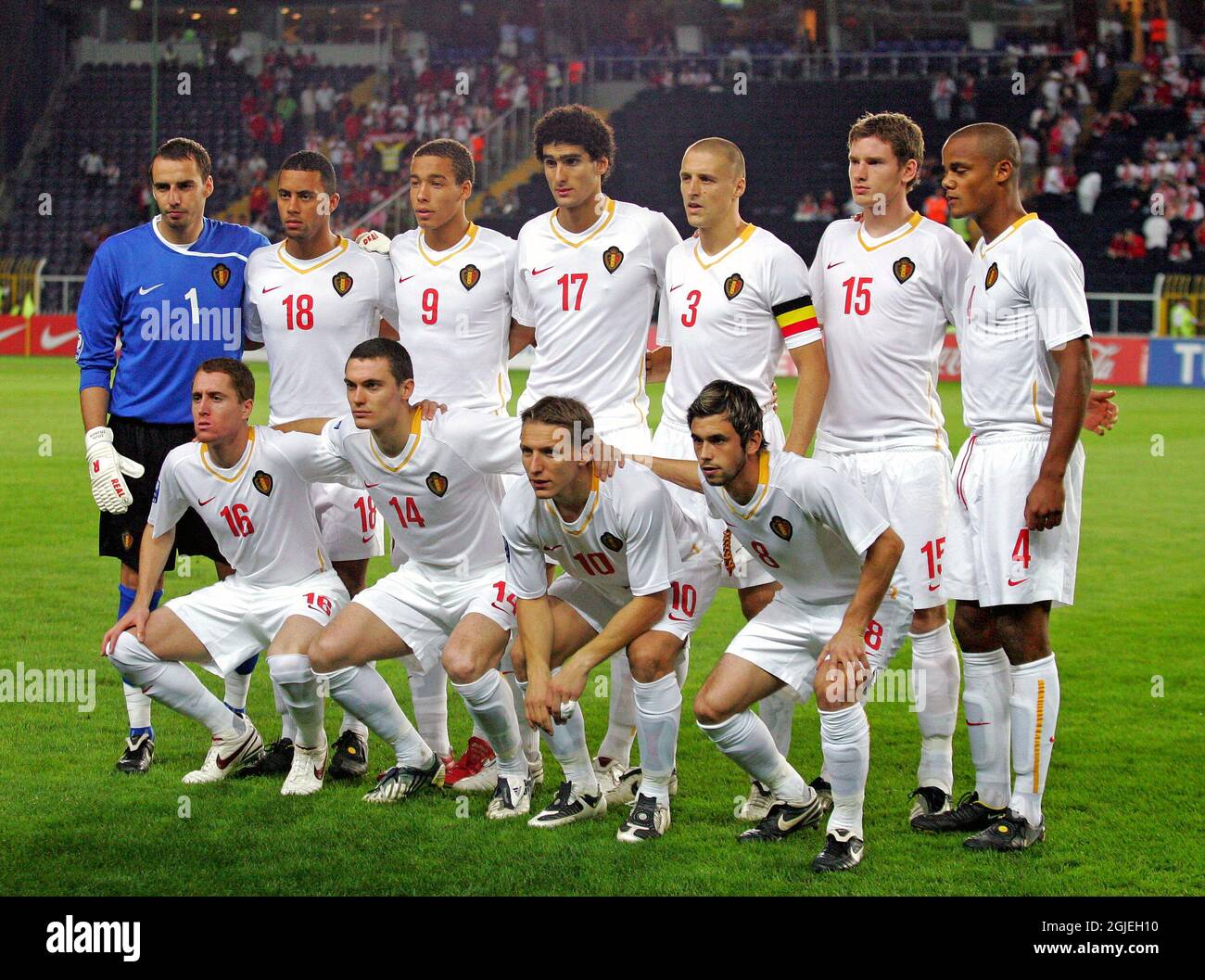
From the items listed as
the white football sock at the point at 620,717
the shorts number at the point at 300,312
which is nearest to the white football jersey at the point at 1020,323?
the white football sock at the point at 620,717

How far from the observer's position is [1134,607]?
853 cm

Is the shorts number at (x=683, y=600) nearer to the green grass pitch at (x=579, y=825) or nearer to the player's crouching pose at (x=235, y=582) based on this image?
the green grass pitch at (x=579, y=825)

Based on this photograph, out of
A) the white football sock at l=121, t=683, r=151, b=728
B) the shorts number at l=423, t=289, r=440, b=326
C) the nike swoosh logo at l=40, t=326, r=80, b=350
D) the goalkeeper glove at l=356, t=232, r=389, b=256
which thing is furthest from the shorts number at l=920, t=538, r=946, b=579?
the nike swoosh logo at l=40, t=326, r=80, b=350

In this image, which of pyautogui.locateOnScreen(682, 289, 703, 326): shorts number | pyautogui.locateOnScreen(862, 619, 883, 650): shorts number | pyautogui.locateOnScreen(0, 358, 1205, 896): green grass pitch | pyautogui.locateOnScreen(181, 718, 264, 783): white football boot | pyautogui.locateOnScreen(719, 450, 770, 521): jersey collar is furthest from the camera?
pyautogui.locateOnScreen(181, 718, 264, 783): white football boot

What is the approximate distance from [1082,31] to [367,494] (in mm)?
32937

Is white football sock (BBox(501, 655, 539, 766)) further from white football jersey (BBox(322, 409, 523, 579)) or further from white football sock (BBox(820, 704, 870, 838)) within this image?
white football sock (BBox(820, 704, 870, 838))

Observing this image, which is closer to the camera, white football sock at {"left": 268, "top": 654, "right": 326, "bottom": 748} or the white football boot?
white football sock at {"left": 268, "top": 654, "right": 326, "bottom": 748}

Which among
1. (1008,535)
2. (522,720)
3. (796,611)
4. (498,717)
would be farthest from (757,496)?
(522,720)

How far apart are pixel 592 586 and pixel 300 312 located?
161cm

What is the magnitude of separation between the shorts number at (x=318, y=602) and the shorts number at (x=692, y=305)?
1.64 meters

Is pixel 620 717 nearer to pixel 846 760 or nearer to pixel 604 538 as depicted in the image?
pixel 604 538

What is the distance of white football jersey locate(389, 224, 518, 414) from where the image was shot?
5504mm

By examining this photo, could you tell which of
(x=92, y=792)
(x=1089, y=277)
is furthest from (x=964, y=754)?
(x=1089, y=277)

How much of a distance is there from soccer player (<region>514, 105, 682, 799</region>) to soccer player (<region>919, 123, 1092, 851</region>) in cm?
118
